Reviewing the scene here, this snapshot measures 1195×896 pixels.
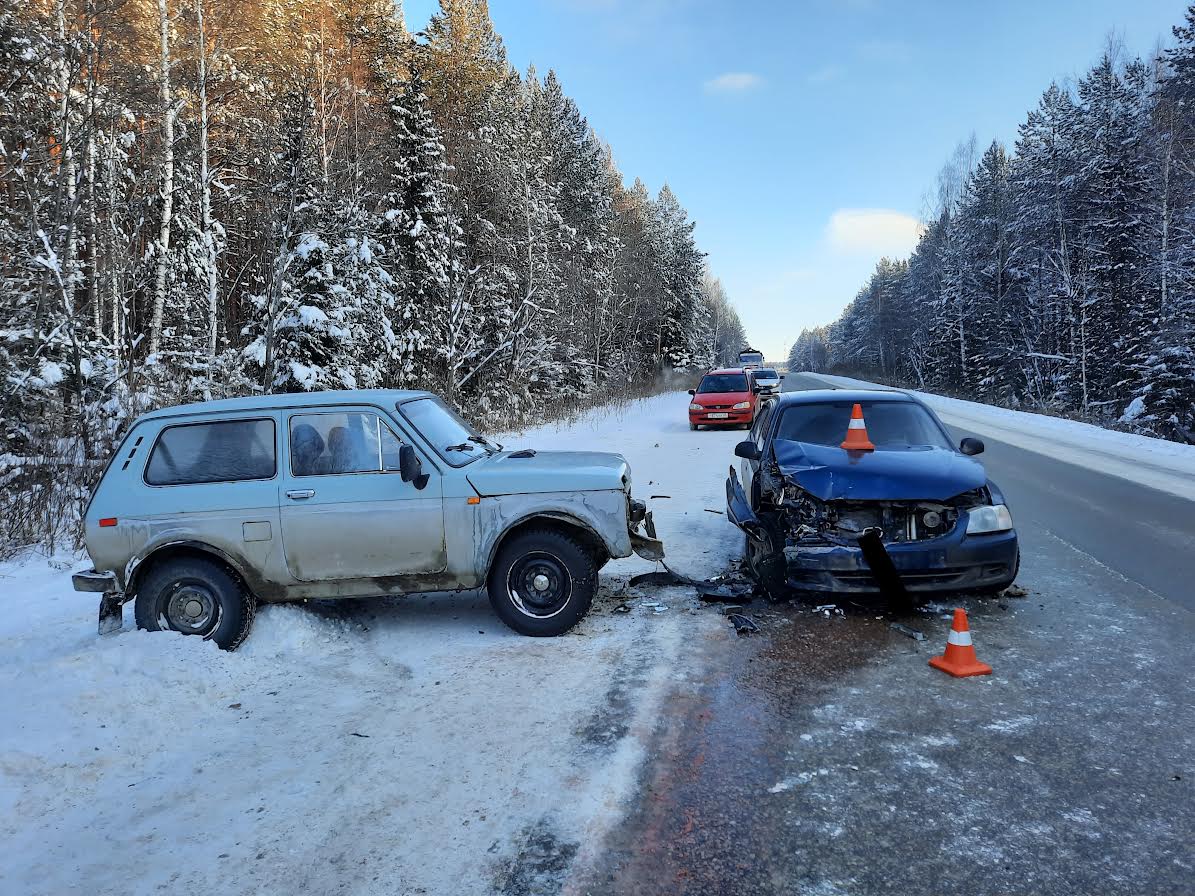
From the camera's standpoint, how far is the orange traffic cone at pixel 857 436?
247 inches

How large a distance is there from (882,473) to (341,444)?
423cm

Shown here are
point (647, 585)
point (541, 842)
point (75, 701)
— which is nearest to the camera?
point (541, 842)

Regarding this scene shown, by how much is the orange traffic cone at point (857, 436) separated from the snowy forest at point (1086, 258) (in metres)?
21.5

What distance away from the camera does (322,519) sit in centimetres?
499

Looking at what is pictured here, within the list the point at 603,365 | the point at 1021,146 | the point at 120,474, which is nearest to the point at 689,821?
the point at 120,474

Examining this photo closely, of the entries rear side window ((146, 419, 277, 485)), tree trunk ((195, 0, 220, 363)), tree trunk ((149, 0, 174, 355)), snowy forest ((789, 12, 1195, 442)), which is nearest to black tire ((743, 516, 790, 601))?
rear side window ((146, 419, 277, 485))

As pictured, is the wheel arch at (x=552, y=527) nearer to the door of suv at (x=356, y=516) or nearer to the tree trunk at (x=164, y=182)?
the door of suv at (x=356, y=516)

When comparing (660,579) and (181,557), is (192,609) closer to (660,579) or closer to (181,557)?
(181,557)

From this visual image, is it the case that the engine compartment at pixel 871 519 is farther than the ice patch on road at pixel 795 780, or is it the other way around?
the engine compartment at pixel 871 519

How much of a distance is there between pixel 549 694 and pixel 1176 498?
32.5 feet

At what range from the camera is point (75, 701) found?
398 centimetres

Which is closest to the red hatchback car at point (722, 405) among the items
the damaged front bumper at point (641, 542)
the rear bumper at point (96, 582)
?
the damaged front bumper at point (641, 542)

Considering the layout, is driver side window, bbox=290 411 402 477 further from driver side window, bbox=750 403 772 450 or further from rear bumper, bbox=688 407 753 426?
rear bumper, bbox=688 407 753 426

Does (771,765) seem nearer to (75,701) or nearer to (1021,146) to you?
(75,701)
